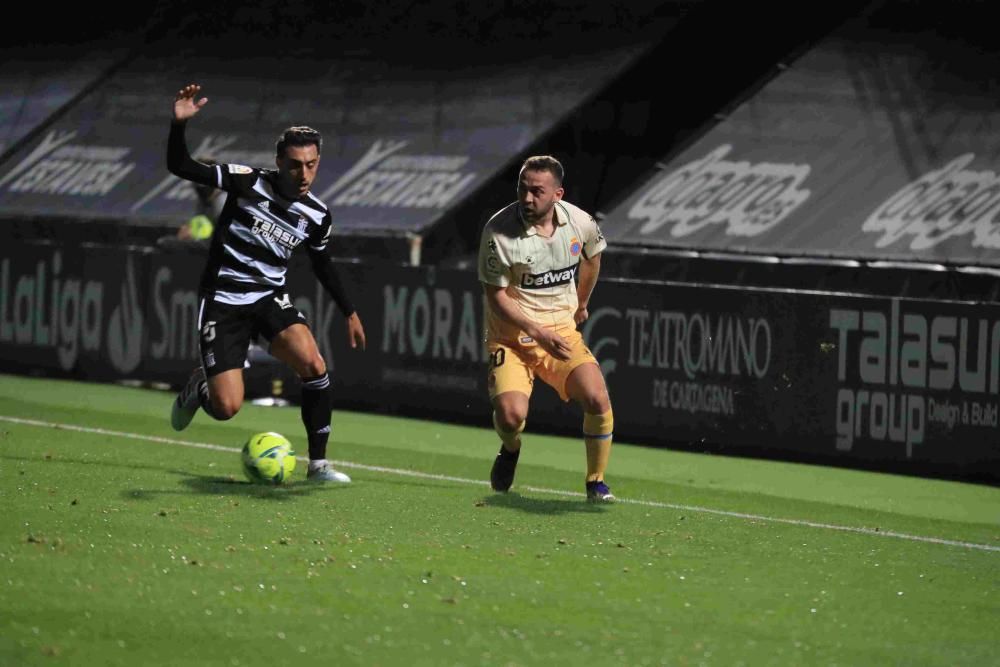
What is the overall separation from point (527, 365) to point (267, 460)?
1.64m

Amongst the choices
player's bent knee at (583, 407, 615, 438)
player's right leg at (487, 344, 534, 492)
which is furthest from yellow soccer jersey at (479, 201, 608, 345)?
player's bent knee at (583, 407, 615, 438)

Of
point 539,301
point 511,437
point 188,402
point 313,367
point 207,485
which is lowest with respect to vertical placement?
point 207,485

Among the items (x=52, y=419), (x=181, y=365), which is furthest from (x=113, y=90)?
(x=52, y=419)

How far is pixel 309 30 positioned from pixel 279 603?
1994 centimetres

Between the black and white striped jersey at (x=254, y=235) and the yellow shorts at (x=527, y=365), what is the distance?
135 centimetres

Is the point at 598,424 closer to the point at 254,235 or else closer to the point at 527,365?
the point at 527,365

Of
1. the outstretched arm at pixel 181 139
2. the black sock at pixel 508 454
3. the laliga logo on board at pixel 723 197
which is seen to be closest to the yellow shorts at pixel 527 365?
the black sock at pixel 508 454

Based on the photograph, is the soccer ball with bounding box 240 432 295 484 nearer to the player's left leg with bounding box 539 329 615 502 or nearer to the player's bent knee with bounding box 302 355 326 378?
the player's bent knee with bounding box 302 355 326 378

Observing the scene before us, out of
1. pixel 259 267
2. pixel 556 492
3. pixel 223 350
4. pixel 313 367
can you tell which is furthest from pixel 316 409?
pixel 556 492

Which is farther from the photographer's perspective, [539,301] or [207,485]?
[207,485]

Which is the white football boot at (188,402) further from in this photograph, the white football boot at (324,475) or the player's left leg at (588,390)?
the player's left leg at (588,390)

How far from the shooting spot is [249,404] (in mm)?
17578

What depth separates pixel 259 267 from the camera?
11.0 m

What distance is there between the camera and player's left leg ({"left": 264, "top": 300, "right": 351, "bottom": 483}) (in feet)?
36.3
